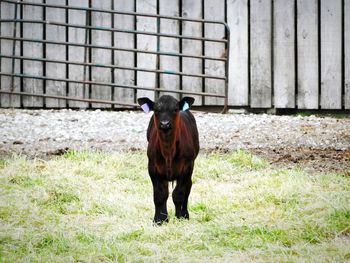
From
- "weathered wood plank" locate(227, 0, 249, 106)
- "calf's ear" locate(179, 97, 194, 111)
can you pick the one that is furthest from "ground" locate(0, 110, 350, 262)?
"calf's ear" locate(179, 97, 194, 111)

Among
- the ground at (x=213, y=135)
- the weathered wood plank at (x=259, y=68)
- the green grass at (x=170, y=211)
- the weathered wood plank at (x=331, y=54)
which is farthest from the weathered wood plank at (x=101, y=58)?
the green grass at (x=170, y=211)

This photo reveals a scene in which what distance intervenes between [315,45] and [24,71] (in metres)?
4.26

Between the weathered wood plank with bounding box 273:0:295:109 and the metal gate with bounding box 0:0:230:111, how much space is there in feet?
2.44

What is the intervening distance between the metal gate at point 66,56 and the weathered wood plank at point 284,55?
29.3 inches

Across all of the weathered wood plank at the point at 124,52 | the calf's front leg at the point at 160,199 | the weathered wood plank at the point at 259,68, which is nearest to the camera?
the calf's front leg at the point at 160,199

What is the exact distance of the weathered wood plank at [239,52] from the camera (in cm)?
1130

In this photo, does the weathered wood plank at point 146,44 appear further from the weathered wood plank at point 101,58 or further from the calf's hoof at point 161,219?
the calf's hoof at point 161,219

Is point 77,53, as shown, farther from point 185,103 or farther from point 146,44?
point 185,103

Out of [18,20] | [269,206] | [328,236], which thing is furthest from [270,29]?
[328,236]

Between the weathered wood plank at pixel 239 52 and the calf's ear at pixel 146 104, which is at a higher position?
the weathered wood plank at pixel 239 52

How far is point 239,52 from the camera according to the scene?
1134 centimetres

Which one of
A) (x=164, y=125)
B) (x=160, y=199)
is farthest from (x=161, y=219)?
(x=164, y=125)

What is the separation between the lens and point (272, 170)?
779 centimetres

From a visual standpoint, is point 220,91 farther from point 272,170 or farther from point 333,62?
point 272,170
